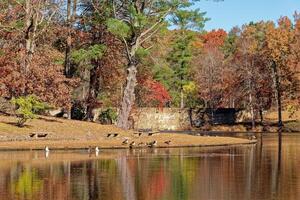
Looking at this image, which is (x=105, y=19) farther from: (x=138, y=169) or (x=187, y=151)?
(x=138, y=169)

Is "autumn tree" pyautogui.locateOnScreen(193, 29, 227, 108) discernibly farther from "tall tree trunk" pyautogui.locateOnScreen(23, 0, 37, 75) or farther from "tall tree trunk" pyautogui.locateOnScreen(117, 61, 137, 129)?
"tall tree trunk" pyautogui.locateOnScreen(23, 0, 37, 75)

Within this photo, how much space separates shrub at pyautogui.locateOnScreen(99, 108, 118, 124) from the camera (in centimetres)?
6006

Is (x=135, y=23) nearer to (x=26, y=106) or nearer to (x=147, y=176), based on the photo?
(x=26, y=106)

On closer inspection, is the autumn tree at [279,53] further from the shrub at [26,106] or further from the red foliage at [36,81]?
the shrub at [26,106]

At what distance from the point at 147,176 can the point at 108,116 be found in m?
37.6

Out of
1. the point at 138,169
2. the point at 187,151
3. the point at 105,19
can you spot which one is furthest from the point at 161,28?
the point at 138,169

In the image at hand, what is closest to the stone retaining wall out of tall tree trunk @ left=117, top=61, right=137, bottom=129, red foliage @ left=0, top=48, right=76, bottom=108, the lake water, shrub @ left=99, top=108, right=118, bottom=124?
shrub @ left=99, top=108, right=118, bottom=124

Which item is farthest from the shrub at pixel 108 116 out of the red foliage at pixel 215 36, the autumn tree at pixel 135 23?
the red foliage at pixel 215 36

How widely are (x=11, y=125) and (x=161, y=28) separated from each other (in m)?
15.0

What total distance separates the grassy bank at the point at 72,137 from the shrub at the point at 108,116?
13007 mm

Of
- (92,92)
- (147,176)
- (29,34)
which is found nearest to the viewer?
(147,176)

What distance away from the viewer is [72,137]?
1606 inches

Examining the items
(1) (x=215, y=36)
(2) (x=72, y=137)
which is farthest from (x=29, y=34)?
(1) (x=215, y=36)

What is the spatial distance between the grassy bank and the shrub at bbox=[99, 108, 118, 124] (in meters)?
13.0
